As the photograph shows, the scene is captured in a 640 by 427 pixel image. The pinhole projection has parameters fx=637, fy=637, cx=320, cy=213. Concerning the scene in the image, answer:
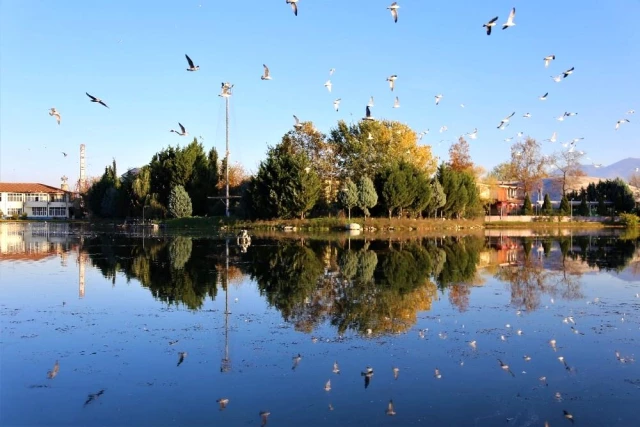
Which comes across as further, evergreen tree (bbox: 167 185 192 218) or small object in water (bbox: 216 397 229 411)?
evergreen tree (bbox: 167 185 192 218)

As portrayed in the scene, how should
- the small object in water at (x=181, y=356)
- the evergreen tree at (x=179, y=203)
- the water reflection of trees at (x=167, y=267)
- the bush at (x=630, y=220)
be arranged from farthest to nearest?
1. the bush at (x=630, y=220)
2. the evergreen tree at (x=179, y=203)
3. the water reflection of trees at (x=167, y=267)
4. the small object in water at (x=181, y=356)

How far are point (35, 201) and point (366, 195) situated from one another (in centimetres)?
7727

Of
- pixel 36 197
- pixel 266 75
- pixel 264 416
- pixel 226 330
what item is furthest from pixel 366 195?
pixel 36 197

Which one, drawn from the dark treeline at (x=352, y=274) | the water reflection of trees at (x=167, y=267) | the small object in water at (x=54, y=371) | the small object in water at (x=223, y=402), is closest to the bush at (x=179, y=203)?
the water reflection of trees at (x=167, y=267)

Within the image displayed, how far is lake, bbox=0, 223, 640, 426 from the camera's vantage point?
7742 mm

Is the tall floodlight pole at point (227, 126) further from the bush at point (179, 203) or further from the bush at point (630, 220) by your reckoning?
the bush at point (630, 220)

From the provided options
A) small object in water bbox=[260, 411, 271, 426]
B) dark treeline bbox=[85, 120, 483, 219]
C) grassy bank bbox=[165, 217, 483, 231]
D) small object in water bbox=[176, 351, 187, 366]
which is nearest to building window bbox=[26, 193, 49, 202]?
dark treeline bbox=[85, 120, 483, 219]

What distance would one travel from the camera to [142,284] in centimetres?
1897

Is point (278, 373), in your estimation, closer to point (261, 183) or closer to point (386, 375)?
point (386, 375)

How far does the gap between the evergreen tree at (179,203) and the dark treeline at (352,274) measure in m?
27.8

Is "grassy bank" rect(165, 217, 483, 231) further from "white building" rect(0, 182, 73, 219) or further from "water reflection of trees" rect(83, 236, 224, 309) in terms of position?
"white building" rect(0, 182, 73, 219)

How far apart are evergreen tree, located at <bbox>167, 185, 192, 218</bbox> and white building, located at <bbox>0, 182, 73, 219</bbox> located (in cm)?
5601

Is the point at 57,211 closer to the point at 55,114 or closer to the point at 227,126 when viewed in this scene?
the point at 227,126

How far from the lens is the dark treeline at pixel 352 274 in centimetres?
1447
